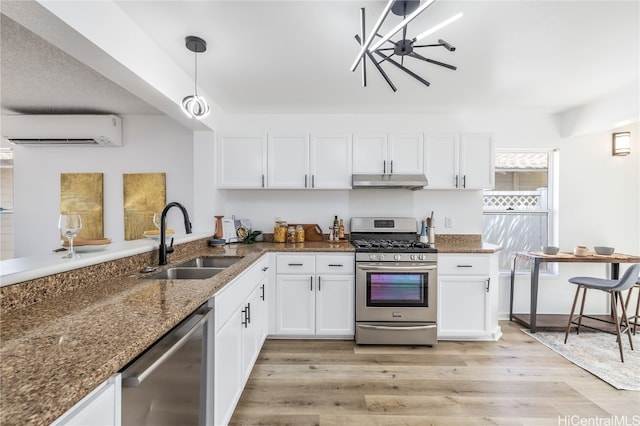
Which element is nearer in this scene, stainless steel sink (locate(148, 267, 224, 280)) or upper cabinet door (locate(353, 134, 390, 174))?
stainless steel sink (locate(148, 267, 224, 280))

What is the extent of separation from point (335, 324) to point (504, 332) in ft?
5.95

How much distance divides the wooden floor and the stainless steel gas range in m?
0.13

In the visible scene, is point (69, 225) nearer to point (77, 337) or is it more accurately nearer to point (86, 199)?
point (77, 337)

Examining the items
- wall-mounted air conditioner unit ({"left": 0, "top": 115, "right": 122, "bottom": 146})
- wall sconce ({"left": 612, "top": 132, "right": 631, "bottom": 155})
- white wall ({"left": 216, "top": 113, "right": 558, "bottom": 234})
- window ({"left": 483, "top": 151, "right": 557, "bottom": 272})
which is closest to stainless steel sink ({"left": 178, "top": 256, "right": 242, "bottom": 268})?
white wall ({"left": 216, "top": 113, "right": 558, "bottom": 234})

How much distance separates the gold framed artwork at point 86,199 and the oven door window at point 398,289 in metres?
3.32

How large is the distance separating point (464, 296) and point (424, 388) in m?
1.09

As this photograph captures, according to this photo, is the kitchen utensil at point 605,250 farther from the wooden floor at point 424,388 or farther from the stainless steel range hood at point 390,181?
the stainless steel range hood at point 390,181

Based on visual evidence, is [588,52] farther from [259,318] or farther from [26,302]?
[26,302]

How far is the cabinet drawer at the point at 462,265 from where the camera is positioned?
294 centimetres

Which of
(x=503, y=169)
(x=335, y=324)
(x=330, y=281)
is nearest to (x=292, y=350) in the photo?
(x=335, y=324)

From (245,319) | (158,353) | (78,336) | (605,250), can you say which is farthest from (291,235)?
(605,250)

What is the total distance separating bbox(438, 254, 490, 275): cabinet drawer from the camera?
9.64ft

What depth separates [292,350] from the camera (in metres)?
2.76

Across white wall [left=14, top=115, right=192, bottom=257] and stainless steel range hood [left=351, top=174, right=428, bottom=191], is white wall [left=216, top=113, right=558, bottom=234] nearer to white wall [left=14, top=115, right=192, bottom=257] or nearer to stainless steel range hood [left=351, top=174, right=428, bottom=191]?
stainless steel range hood [left=351, top=174, right=428, bottom=191]
